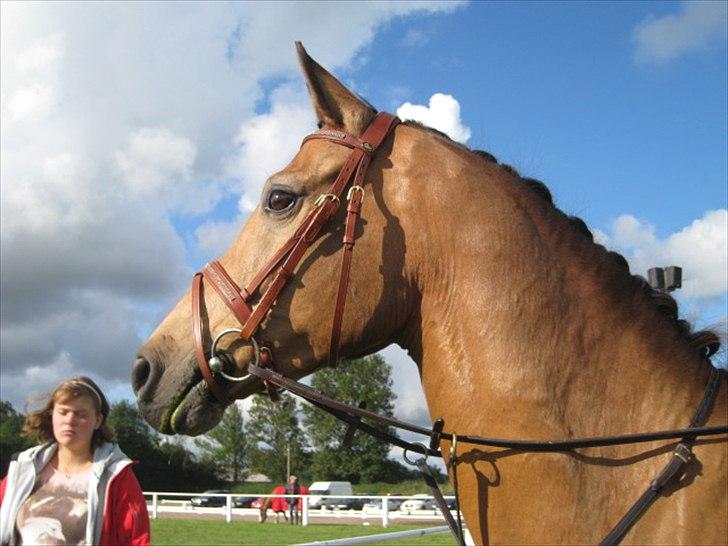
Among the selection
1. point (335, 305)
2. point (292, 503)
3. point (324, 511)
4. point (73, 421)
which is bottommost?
point (324, 511)

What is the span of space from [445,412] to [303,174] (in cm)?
109

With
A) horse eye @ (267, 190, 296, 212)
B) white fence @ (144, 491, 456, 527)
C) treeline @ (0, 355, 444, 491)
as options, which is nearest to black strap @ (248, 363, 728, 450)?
horse eye @ (267, 190, 296, 212)

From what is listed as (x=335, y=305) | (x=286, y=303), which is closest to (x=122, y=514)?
(x=286, y=303)

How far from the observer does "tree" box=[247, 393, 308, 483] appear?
7875 cm

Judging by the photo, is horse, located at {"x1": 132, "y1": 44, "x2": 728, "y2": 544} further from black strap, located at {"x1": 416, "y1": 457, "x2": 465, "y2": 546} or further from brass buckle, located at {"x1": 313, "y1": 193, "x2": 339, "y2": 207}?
black strap, located at {"x1": 416, "y1": 457, "x2": 465, "y2": 546}

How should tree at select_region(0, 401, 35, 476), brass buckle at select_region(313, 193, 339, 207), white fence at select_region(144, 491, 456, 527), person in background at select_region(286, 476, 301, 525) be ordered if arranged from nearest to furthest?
brass buckle at select_region(313, 193, 339, 207), person in background at select_region(286, 476, 301, 525), white fence at select_region(144, 491, 456, 527), tree at select_region(0, 401, 35, 476)

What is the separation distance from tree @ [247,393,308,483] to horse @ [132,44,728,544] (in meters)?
77.1

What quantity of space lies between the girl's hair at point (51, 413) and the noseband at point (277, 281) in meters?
1.51

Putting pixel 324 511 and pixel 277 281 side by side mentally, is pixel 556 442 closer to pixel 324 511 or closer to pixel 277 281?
pixel 277 281

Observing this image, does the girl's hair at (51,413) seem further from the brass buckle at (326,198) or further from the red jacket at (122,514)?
the brass buckle at (326,198)

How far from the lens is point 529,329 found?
2.57m

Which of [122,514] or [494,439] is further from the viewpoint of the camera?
[122,514]

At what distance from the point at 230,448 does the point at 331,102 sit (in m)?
82.8

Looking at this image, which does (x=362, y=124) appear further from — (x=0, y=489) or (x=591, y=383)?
(x=0, y=489)
